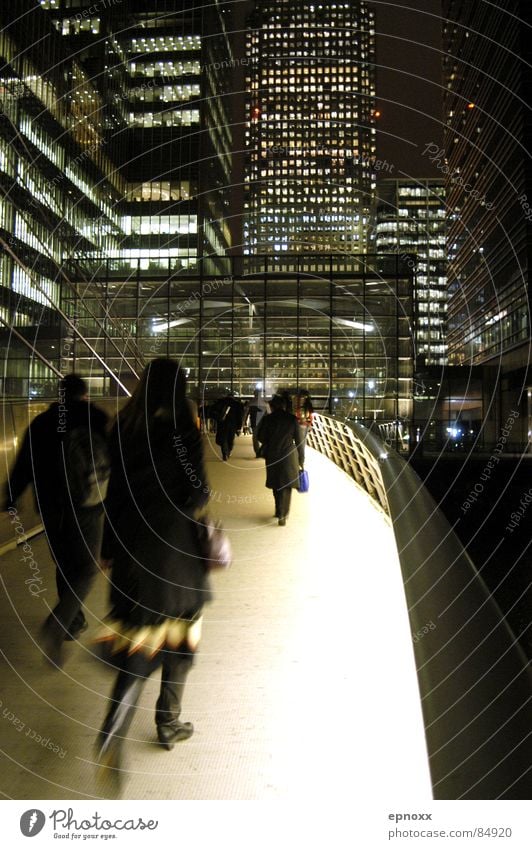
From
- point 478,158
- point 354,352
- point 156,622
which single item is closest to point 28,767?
point 156,622

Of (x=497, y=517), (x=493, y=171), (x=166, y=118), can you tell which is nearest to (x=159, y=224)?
(x=166, y=118)

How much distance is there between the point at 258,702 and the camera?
2.88 metres

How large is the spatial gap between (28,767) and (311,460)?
14323mm

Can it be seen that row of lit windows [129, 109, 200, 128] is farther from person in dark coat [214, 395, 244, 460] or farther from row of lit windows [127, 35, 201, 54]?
person in dark coat [214, 395, 244, 460]

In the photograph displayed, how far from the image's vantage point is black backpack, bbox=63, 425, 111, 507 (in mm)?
3582

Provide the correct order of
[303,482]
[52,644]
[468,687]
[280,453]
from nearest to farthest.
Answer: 1. [468,687]
2. [52,644]
3. [280,453]
4. [303,482]

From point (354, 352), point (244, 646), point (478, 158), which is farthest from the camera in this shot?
point (478, 158)

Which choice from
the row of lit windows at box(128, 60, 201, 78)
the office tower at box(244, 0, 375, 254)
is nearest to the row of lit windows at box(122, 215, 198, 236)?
the row of lit windows at box(128, 60, 201, 78)

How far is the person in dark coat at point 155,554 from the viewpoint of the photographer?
8.16 ft

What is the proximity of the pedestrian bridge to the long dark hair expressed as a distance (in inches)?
42.9

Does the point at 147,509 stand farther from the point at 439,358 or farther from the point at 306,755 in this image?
the point at 439,358

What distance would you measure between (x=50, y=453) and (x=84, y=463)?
10.3 inches

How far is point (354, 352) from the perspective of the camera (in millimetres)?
31359

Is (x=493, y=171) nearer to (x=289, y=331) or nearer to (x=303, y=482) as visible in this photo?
(x=289, y=331)
